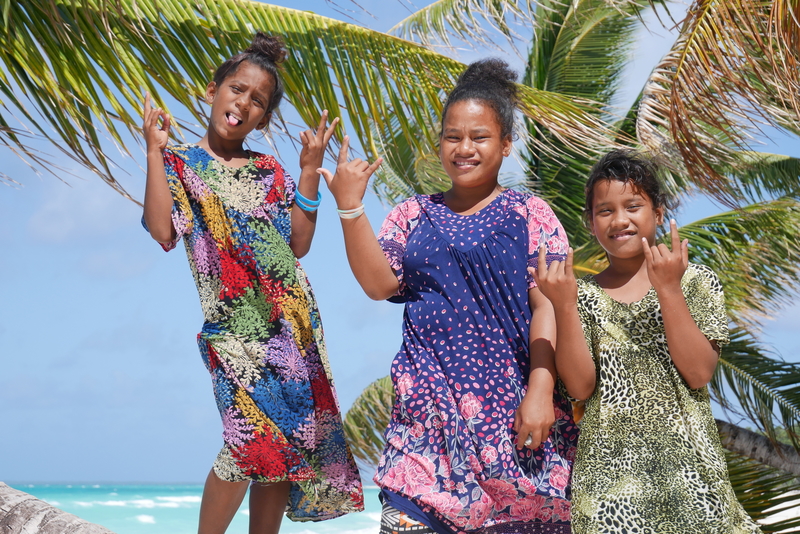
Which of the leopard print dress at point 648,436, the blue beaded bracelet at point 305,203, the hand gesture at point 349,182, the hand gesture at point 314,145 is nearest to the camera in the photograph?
the leopard print dress at point 648,436

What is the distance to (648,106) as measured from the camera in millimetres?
5559

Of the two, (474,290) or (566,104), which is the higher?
(566,104)

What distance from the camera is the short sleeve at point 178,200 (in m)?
2.79

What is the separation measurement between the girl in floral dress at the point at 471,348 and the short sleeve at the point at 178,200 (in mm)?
633

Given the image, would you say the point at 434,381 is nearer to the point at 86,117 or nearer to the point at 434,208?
the point at 434,208

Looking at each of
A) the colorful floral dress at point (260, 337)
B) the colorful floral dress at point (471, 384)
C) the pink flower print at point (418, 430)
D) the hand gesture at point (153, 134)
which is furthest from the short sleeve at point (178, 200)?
the pink flower print at point (418, 430)

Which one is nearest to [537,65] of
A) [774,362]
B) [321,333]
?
[774,362]

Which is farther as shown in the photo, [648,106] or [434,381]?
[648,106]

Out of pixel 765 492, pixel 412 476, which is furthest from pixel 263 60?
pixel 765 492

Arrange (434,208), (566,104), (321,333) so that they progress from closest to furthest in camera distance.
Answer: (434,208), (321,333), (566,104)

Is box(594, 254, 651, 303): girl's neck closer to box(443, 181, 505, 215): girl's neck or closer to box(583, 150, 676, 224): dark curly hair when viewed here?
box(583, 150, 676, 224): dark curly hair

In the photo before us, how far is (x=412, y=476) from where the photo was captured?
7.61ft

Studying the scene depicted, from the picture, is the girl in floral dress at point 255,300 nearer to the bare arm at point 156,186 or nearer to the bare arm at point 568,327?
the bare arm at point 156,186

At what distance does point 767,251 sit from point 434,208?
7.50m
